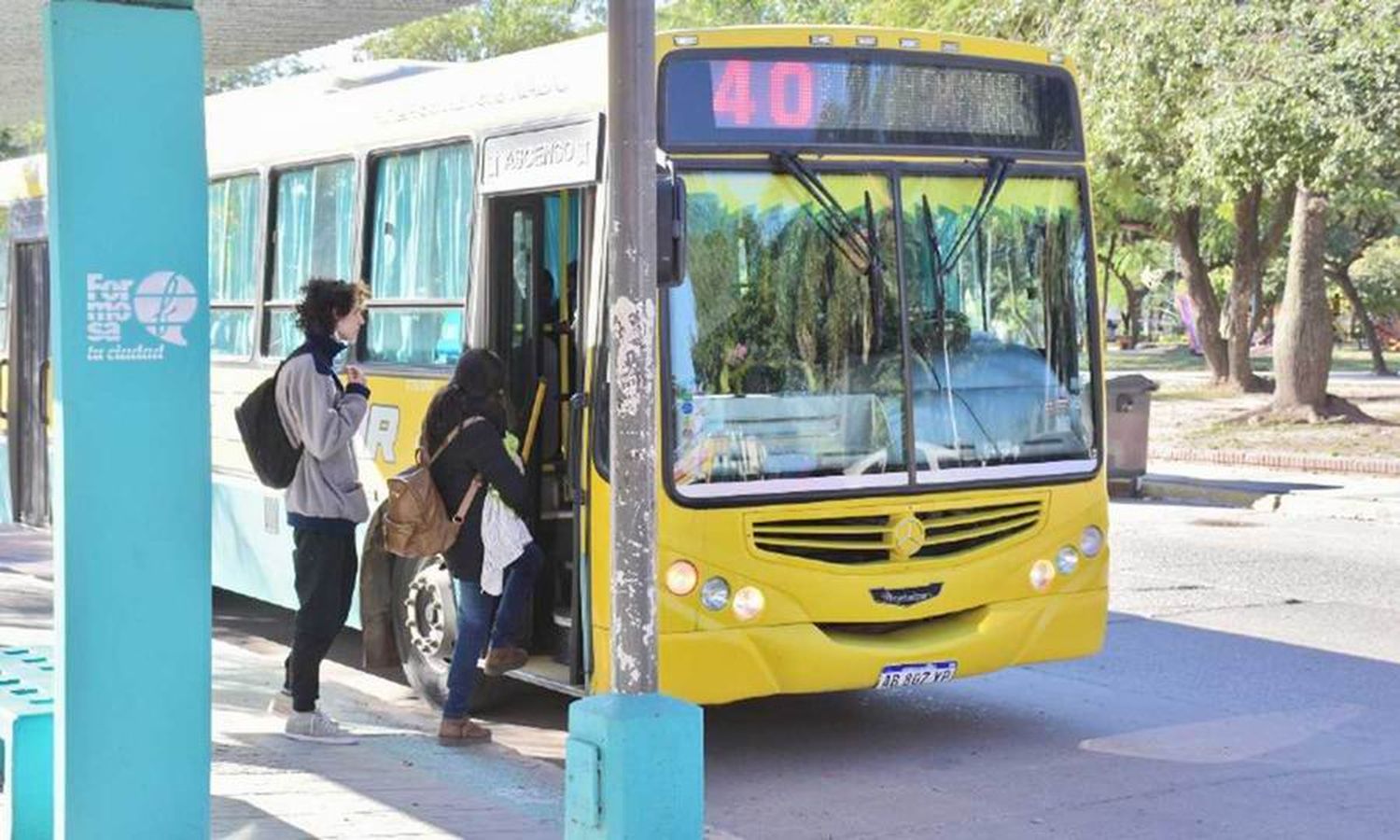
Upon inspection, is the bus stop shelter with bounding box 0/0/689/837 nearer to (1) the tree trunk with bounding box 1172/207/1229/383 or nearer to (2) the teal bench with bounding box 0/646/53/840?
(2) the teal bench with bounding box 0/646/53/840

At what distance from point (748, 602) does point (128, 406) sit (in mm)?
3040

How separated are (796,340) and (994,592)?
138 centimetres

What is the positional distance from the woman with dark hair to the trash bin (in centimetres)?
1284

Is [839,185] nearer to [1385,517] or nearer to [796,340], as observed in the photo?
[796,340]

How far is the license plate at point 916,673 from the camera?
8.24 metres

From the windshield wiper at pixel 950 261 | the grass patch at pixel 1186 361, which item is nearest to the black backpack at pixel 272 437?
the windshield wiper at pixel 950 261

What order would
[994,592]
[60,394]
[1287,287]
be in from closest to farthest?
[60,394] → [994,592] → [1287,287]

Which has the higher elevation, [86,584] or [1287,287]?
[1287,287]

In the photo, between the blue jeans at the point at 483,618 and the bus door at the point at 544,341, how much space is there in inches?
12.8

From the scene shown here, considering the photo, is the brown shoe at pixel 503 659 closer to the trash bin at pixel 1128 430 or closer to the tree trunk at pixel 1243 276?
the trash bin at pixel 1128 430

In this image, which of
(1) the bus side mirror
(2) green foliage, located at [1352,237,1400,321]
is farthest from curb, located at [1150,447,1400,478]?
(2) green foliage, located at [1352,237,1400,321]

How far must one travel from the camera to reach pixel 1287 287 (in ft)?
85.4

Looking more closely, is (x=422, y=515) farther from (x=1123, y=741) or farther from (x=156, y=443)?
(x=1123, y=741)

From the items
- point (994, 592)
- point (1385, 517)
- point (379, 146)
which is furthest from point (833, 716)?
point (1385, 517)
